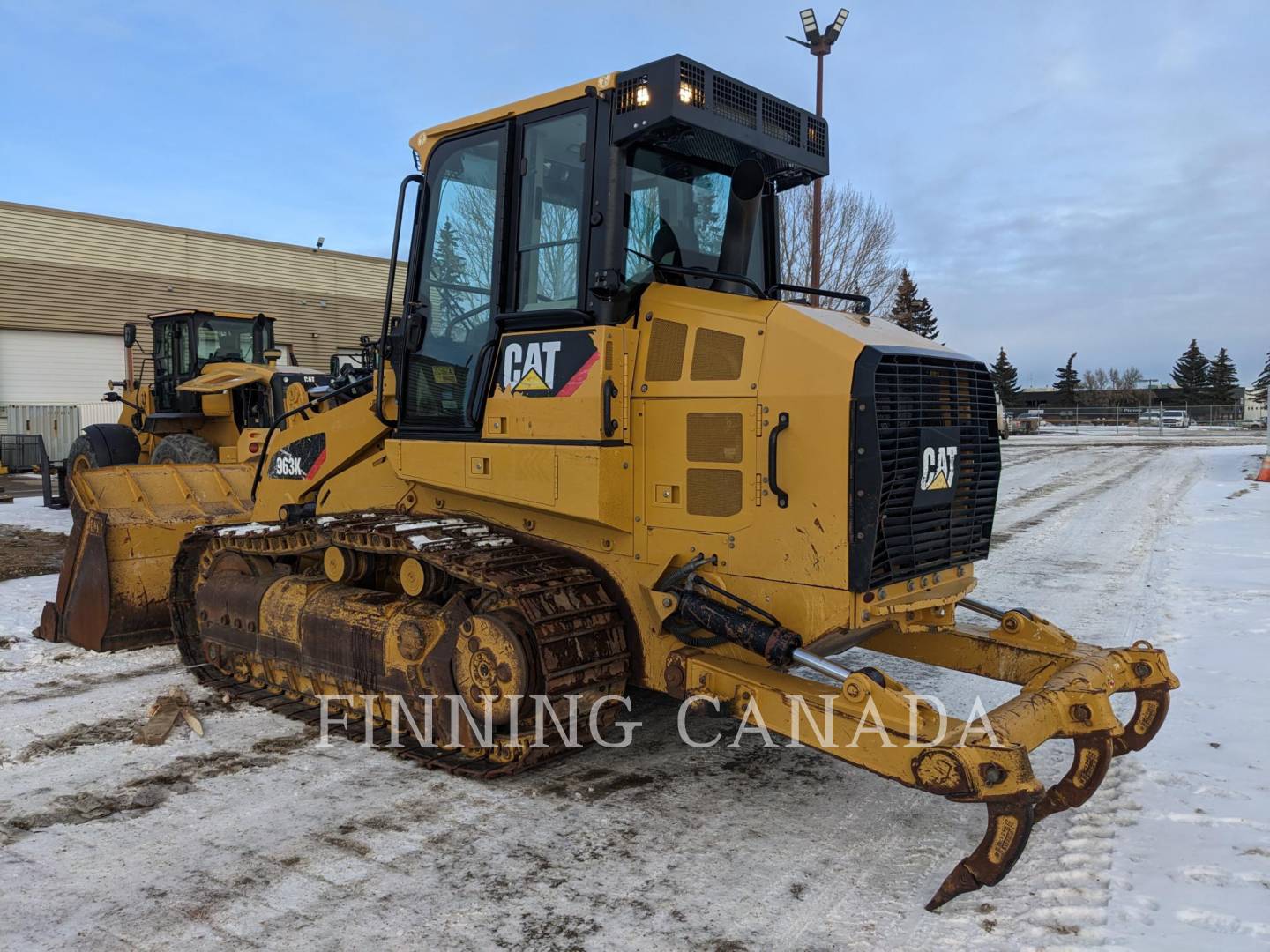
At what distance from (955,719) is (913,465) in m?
1.09

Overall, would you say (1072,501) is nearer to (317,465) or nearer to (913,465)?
(913,465)

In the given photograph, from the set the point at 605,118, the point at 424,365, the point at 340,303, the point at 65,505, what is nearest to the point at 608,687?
the point at 424,365

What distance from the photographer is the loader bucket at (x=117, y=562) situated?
22.3ft

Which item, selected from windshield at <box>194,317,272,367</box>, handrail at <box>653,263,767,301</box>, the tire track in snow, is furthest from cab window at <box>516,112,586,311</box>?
windshield at <box>194,317,272,367</box>

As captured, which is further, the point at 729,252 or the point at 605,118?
the point at 729,252

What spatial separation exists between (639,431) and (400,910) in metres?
2.29

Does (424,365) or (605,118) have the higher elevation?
(605,118)

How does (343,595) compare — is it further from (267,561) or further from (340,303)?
(340,303)

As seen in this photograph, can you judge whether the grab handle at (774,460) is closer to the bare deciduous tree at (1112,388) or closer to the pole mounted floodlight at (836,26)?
the pole mounted floodlight at (836,26)

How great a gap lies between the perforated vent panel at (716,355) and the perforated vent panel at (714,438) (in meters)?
0.18

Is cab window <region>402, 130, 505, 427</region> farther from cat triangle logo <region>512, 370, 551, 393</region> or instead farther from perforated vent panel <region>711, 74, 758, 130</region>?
perforated vent panel <region>711, 74, 758, 130</region>

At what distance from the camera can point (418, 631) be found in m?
4.96

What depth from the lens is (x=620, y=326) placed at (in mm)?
4547

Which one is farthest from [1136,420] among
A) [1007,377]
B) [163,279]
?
[163,279]
